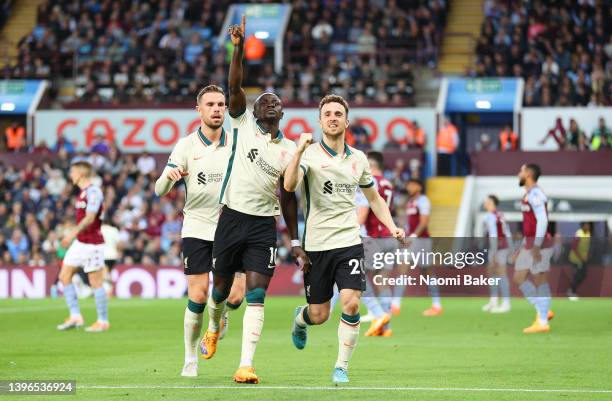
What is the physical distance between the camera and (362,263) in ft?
35.6

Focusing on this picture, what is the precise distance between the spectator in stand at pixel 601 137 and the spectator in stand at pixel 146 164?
38.2 feet

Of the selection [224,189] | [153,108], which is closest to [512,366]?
[224,189]

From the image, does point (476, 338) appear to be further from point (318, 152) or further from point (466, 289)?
point (318, 152)

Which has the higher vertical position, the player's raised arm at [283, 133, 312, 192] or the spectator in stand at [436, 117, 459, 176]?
the player's raised arm at [283, 133, 312, 192]

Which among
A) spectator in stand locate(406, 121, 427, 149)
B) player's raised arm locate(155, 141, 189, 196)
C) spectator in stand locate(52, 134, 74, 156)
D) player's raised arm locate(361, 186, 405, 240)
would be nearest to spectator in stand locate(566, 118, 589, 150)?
spectator in stand locate(406, 121, 427, 149)

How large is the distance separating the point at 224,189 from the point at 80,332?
7461 mm

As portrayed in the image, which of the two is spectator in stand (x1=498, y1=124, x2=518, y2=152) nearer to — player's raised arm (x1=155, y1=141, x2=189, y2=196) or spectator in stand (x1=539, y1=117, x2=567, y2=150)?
spectator in stand (x1=539, y1=117, x2=567, y2=150)

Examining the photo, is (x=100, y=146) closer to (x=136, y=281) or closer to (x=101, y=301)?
(x=136, y=281)

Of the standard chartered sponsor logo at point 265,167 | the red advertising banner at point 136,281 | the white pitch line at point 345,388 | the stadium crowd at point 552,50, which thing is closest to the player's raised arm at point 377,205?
the standard chartered sponsor logo at point 265,167

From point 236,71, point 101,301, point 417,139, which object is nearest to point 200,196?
point 236,71

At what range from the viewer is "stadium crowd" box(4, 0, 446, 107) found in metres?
37.7

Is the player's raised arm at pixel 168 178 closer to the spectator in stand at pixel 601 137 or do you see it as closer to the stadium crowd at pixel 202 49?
the spectator in stand at pixel 601 137

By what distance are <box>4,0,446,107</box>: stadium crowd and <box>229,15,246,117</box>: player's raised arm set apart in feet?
84.9

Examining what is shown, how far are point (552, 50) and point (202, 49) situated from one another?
10.8m
